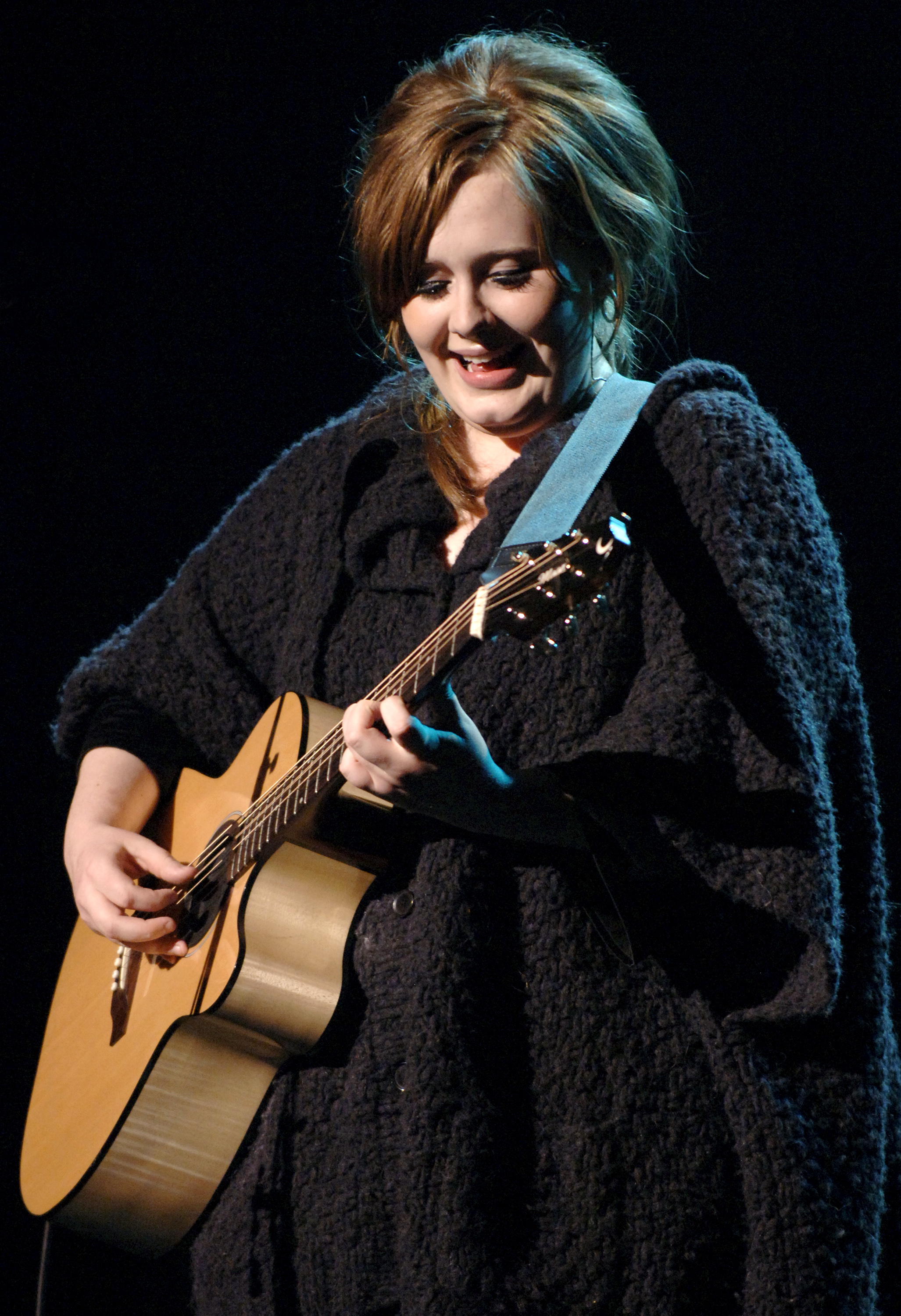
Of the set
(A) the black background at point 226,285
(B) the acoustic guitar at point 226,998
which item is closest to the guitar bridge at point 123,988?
(B) the acoustic guitar at point 226,998

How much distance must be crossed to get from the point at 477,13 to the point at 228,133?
1.63 feet

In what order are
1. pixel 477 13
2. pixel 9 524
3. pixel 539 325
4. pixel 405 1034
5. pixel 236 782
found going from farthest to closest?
1. pixel 9 524
2. pixel 477 13
3. pixel 236 782
4. pixel 539 325
5. pixel 405 1034

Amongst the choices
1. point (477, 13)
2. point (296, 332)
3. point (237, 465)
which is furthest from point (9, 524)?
point (477, 13)

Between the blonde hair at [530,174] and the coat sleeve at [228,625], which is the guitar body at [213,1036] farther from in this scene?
the blonde hair at [530,174]

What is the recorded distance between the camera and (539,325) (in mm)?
1282

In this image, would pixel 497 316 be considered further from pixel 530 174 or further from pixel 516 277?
pixel 530 174

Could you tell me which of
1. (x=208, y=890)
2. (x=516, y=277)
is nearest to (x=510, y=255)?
(x=516, y=277)

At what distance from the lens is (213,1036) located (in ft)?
4.29

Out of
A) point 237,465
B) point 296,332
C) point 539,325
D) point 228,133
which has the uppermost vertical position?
point 228,133

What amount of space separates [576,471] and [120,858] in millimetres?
810

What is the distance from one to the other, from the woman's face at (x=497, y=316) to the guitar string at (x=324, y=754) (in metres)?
0.28

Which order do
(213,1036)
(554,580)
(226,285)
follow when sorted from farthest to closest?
(226,285) → (213,1036) → (554,580)

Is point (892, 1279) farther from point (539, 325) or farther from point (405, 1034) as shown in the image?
point (539, 325)

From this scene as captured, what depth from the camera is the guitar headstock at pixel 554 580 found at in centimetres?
95
